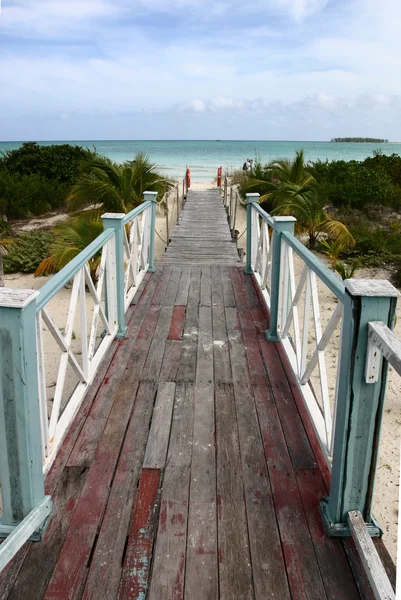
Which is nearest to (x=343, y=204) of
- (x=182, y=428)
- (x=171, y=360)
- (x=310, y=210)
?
(x=310, y=210)

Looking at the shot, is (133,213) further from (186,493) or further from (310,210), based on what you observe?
(310,210)

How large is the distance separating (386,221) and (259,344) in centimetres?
1241

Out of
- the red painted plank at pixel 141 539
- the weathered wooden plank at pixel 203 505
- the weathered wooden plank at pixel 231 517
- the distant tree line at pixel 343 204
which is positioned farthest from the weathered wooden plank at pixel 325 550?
the distant tree line at pixel 343 204

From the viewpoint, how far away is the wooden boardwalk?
380 inches

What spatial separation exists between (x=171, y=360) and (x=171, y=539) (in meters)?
1.97

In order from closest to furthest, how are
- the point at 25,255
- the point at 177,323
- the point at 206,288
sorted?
1. the point at 177,323
2. the point at 206,288
3. the point at 25,255

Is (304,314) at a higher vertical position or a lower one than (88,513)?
higher

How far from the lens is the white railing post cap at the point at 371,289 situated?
1999mm

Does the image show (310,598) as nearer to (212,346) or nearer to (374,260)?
(212,346)

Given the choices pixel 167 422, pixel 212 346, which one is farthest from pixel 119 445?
pixel 212 346

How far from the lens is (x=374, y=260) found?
35.2 feet

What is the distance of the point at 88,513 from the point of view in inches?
94.7

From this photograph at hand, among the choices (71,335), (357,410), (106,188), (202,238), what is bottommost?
(202,238)

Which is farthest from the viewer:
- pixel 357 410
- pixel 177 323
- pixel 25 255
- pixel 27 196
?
pixel 27 196
